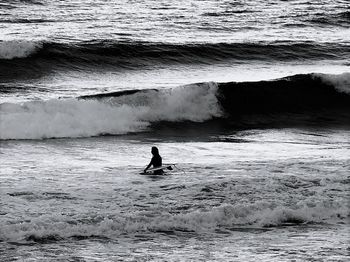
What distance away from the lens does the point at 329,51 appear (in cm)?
3123

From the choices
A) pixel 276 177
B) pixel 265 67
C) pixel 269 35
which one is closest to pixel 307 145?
pixel 276 177

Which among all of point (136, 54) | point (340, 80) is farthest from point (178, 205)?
point (136, 54)

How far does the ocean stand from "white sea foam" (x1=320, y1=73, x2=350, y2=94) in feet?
0.13

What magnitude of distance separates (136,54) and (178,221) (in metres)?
17.3

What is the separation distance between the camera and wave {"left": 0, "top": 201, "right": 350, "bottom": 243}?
451 inches

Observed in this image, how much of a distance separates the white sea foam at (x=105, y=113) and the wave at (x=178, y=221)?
7.51 m

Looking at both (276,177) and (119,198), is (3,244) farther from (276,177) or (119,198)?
(276,177)

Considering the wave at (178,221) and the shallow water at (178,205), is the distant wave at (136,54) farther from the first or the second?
the wave at (178,221)

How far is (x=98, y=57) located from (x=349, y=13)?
52.6 ft

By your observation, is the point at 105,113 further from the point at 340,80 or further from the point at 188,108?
the point at 340,80

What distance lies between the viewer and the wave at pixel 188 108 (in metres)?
19.9

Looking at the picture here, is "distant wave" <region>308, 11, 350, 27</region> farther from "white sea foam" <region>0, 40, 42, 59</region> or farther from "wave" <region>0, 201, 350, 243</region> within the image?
"wave" <region>0, 201, 350, 243</region>

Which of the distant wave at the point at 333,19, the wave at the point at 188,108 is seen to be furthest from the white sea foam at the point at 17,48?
the distant wave at the point at 333,19

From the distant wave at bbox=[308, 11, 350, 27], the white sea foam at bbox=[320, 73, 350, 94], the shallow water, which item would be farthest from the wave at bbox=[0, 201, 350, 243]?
the distant wave at bbox=[308, 11, 350, 27]
